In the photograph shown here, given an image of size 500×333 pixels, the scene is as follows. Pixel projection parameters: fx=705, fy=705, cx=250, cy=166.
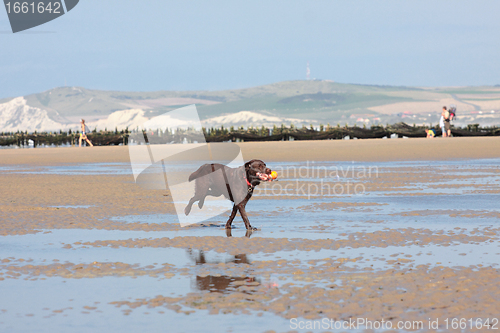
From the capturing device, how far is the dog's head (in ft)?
31.0

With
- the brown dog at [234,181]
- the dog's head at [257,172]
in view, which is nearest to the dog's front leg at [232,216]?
the brown dog at [234,181]

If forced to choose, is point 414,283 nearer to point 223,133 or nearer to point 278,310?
point 278,310

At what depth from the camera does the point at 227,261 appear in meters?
7.93

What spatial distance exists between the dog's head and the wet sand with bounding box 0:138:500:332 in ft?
2.61

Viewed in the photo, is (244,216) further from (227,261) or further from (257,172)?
(227,261)

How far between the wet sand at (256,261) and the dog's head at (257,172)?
794mm

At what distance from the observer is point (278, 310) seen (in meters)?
5.77

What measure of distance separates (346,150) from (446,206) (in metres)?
22.5

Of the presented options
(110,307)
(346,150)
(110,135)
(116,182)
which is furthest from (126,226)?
(110,135)

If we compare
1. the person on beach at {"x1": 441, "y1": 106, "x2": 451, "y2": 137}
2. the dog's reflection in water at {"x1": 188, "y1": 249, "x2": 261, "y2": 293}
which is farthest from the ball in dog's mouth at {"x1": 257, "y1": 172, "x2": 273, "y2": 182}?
the person on beach at {"x1": 441, "y1": 106, "x2": 451, "y2": 137}

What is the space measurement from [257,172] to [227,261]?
1.95 meters

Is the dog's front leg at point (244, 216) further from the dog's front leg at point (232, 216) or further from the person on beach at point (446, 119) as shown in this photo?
the person on beach at point (446, 119)

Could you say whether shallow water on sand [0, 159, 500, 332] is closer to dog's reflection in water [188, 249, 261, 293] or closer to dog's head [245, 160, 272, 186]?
dog's reflection in water [188, 249, 261, 293]

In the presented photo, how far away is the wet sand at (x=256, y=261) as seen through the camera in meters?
5.70
